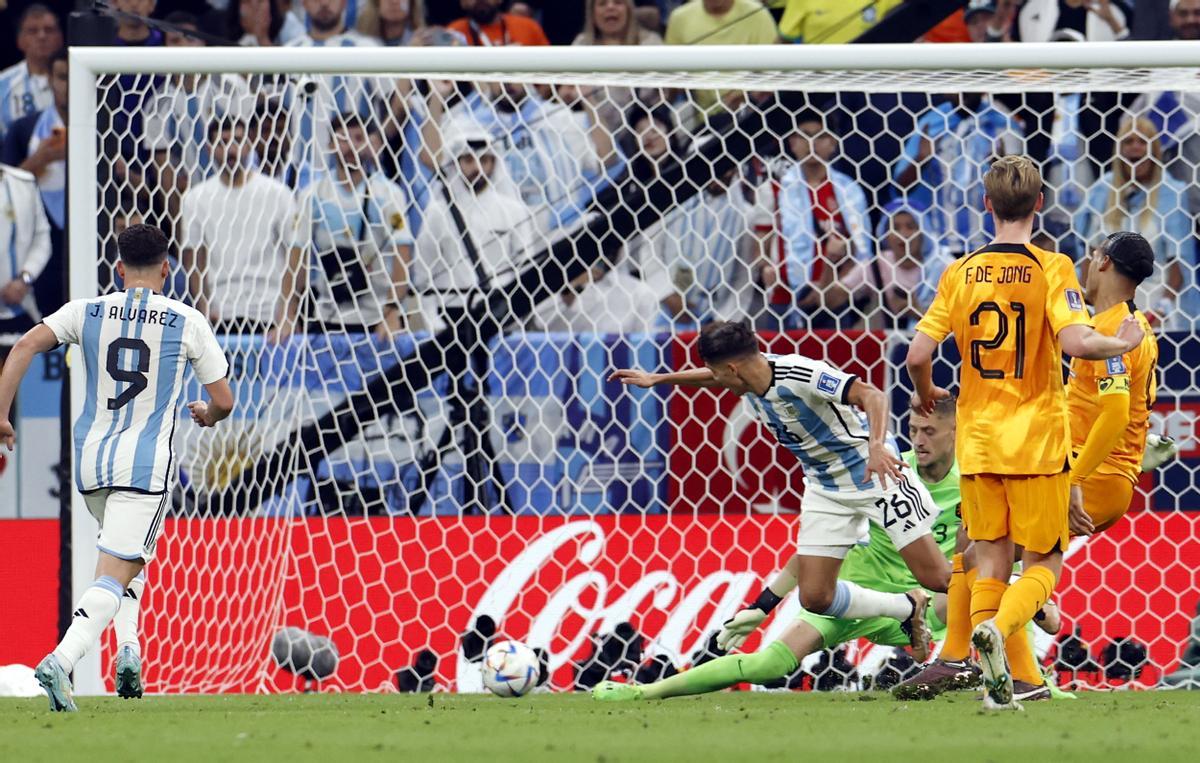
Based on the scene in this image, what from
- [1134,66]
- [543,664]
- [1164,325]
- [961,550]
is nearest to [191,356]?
[543,664]

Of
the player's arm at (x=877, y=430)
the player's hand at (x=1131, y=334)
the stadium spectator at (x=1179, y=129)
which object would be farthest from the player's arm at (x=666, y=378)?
the stadium spectator at (x=1179, y=129)

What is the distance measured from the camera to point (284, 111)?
26.2 ft

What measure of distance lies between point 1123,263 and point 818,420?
1.20 meters

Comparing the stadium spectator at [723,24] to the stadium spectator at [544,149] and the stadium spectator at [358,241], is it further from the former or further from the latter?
the stadium spectator at [358,241]

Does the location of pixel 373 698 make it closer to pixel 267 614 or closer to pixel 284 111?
pixel 267 614

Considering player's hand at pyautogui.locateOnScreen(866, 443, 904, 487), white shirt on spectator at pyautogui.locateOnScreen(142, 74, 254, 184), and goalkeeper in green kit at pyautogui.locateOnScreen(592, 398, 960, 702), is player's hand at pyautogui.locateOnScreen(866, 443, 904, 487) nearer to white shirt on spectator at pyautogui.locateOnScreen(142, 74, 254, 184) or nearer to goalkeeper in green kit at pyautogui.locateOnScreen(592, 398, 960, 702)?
goalkeeper in green kit at pyautogui.locateOnScreen(592, 398, 960, 702)

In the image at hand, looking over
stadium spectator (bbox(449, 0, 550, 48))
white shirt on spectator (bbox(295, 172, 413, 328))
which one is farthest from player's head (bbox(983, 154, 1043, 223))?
stadium spectator (bbox(449, 0, 550, 48))

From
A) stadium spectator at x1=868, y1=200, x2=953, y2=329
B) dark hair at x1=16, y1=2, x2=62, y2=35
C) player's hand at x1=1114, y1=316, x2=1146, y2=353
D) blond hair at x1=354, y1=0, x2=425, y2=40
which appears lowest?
player's hand at x1=1114, y1=316, x2=1146, y2=353

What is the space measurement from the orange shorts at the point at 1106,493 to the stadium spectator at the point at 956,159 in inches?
106

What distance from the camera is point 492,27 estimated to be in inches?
404

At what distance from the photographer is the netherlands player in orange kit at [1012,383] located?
5.09 metres

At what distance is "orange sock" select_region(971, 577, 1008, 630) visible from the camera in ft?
16.9

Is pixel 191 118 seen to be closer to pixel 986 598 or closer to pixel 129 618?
pixel 129 618

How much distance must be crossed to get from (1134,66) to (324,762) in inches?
169
